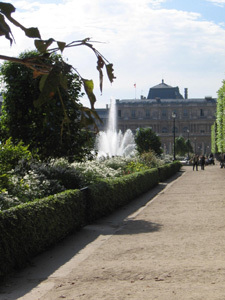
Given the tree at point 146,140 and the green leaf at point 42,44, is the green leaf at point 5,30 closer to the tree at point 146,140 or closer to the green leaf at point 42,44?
the green leaf at point 42,44

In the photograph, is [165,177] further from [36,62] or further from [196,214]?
[36,62]

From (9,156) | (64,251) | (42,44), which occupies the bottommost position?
(64,251)

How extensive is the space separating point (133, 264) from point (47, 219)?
2.04 metres

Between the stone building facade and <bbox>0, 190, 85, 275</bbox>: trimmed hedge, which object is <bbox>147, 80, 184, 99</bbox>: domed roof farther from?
<bbox>0, 190, 85, 275</bbox>: trimmed hedge

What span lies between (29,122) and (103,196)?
396 cm

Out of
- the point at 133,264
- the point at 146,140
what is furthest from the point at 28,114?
the point at 146,140

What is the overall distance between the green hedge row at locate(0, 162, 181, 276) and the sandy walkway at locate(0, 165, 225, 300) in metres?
0.20

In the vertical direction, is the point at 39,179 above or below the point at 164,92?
below

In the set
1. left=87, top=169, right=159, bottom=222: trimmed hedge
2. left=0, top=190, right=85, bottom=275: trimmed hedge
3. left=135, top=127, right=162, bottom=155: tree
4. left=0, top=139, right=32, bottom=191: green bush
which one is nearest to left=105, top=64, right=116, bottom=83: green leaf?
left=0, top=190, right=85, bottom=275: trimmed hedge

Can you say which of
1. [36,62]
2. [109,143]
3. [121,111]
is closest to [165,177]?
[109,143]

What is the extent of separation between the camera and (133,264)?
7312 mm

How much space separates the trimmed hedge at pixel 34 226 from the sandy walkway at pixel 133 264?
0.19 metres

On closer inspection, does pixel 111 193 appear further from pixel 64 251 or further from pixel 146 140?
pixel 146 140

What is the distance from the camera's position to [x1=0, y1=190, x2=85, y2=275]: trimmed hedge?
271 inches
